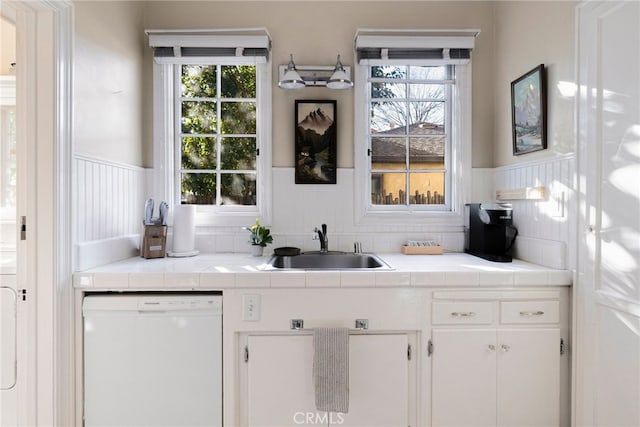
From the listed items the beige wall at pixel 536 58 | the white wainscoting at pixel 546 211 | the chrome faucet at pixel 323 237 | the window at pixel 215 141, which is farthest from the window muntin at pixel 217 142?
the white wainscoting at pixel 546 211

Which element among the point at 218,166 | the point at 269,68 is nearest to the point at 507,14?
the point at 269,68

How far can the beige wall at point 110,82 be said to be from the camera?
192cm

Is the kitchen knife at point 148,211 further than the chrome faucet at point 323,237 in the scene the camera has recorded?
No

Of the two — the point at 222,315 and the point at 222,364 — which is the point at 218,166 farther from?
the point at 222,364

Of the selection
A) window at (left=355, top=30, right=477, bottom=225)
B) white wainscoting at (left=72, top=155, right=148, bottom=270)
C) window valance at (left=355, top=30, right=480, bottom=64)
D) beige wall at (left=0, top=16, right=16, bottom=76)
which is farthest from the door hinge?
window valance at (left=355, top=30, right=480, bottom=64)

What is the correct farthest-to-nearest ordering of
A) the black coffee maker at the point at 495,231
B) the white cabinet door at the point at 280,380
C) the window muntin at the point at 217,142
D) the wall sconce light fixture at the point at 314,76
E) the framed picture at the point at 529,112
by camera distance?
the window muntin at the point at 217,142, the wall sconce light fixture at the point at 314,76, the black coffee maker at the point at 495,231, the framed picture at the point at 529,112, the white cabinet door at the point at 280,380

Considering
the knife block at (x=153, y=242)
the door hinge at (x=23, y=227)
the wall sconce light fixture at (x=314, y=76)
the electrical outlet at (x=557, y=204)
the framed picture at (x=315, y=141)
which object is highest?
the wall sconce light fixture at (x=314, y=76)

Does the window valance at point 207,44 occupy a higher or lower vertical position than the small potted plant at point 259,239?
higher

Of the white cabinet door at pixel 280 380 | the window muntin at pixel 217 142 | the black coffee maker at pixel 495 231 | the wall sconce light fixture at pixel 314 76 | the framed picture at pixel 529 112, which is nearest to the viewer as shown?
the white cabinet door at pixel 280 380

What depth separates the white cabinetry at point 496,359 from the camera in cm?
185

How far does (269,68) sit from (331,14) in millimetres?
585

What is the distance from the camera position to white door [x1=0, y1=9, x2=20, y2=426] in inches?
77.8

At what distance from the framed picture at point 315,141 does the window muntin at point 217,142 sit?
344mm

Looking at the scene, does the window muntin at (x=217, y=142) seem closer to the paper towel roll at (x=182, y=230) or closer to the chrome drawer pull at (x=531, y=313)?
the paper towel roll at (x=182, y=230)
